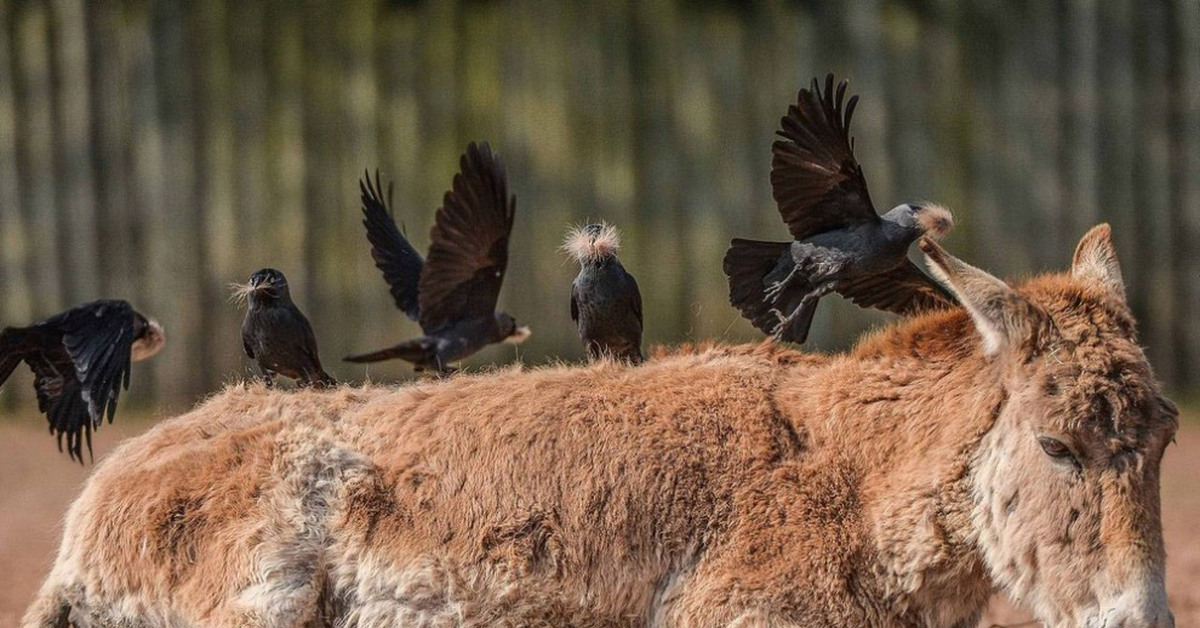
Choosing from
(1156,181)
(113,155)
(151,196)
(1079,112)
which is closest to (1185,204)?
(1156,181)

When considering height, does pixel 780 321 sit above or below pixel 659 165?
below

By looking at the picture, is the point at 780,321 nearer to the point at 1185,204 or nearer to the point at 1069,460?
the point at 1069,460

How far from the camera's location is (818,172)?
5.45 metres

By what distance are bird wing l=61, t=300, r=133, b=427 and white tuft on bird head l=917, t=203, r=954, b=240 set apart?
2.80 metres

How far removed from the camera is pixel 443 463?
4242 mm

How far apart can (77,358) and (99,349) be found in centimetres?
8

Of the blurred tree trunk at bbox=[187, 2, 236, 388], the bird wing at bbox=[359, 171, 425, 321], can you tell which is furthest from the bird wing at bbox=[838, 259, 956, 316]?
the blurred tree trunk at bbox=[187, 2, 236, 388]

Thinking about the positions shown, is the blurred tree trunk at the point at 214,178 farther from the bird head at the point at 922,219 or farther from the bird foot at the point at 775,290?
the bird head at the point at 922,219

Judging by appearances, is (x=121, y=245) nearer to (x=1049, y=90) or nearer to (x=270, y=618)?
(x=1049, y=90)

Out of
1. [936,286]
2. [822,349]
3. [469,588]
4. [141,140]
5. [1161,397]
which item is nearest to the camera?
[1161,397]

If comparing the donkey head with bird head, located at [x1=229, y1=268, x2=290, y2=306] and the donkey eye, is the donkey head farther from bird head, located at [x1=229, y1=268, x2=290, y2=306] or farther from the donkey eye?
bird head, located at [x1=229, y1=268, x2=290, y2=306]

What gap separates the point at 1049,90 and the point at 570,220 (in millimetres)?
3285

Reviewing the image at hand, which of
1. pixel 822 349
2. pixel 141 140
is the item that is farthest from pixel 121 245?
pixel 822 349

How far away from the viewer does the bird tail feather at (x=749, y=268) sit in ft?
18.2
